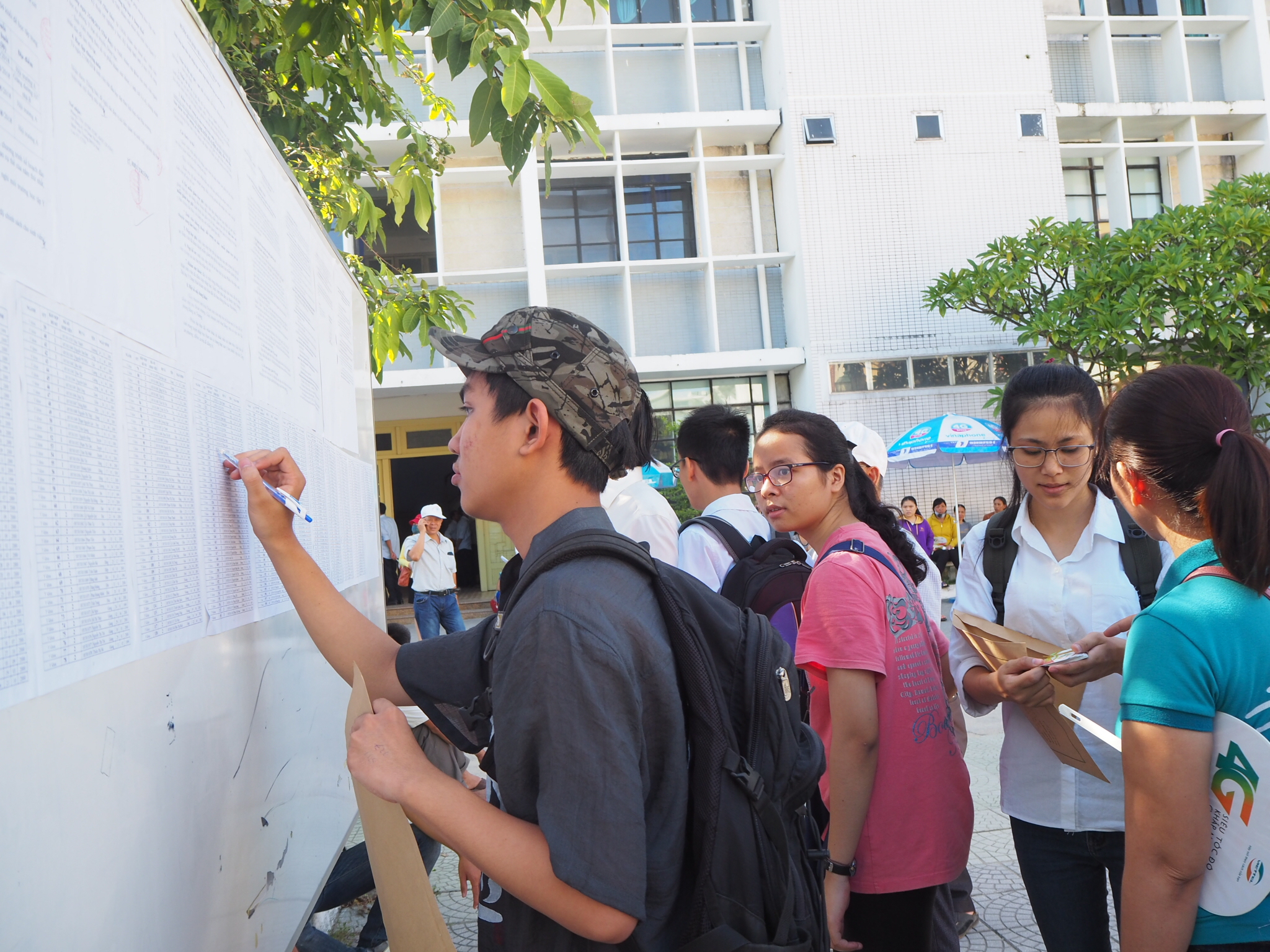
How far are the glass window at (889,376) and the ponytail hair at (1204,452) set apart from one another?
544 inches

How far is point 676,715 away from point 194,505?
777 millimetres

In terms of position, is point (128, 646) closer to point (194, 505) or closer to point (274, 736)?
point (194, 505)

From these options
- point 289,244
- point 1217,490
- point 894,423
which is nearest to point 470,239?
point 894,423

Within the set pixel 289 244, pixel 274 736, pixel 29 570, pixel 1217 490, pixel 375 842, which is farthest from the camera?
pixel 289 244

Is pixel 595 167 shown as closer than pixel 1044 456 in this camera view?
No

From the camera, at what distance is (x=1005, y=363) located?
607 inches

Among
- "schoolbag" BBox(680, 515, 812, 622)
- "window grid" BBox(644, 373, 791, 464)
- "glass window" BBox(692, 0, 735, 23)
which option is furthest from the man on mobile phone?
"glass window" BBox(692, 0, 735, 23)

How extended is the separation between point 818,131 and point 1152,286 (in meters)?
5.59

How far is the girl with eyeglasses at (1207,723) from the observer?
1.38 meters

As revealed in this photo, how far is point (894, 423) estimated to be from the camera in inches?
596

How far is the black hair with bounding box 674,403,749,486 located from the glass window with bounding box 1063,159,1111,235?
15460 millimetres

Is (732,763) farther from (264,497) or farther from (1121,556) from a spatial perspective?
(1121,556)

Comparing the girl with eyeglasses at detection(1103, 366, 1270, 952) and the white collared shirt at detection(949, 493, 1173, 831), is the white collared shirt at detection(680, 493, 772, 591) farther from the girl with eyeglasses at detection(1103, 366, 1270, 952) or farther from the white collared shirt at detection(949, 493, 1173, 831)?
the girl with eyeglasses at detection(1103, 366, 1270, 952)

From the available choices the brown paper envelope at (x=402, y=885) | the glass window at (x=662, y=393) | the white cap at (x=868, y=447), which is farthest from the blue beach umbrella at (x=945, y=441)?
the brown paper envelope at (x=402, y=885)
